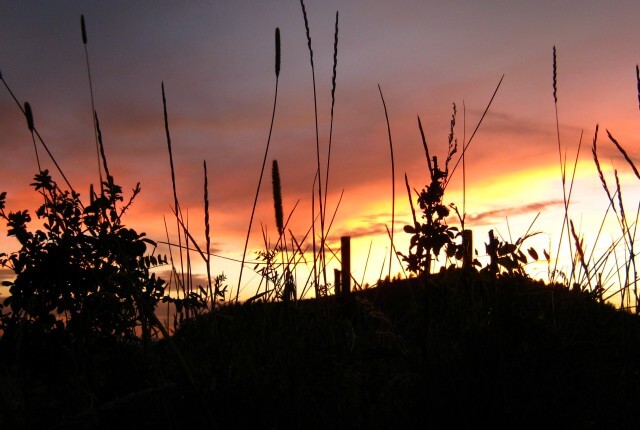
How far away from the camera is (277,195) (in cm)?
304

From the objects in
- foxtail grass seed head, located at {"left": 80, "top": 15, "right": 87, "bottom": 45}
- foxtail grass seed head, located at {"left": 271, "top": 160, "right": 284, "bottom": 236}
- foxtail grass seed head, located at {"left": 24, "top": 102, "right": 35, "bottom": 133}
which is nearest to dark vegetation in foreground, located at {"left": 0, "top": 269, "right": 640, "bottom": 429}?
foxtail grass seed head, located at {"left": 271, "top": 160, "right": 284, "bottom": 236}

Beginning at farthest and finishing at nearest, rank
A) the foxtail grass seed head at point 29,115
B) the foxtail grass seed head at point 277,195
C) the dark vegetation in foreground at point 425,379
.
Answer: the foxtail grass seed head at point 277,195 → the foxtail grass seed head at point 29,115 → the dark vegetation in foreground at point 425,379

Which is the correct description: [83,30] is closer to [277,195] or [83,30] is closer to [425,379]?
[277,195]

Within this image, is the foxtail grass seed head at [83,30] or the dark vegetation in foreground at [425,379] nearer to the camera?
the dark vegetation in foreground at [425,379]

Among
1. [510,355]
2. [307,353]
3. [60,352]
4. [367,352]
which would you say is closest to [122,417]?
[307,353]

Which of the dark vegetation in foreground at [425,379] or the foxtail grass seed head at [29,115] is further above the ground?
the foxtail grass seed head at [29,115]

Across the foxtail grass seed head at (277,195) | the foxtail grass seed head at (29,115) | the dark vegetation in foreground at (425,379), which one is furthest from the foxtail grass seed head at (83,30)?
the dark vegetation in foreground at (425,379)

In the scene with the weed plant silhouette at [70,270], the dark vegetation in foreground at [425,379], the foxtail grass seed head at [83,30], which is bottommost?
the dark vegetation in foreground at [425,379]

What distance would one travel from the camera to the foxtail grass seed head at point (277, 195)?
299cm

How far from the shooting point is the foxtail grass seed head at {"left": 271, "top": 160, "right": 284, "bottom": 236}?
9.82 feet

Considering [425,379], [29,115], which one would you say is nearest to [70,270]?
[29,115]

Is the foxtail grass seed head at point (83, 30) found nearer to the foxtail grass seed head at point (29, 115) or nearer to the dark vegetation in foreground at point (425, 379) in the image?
the foxtail grass seed head at point (29, 115)

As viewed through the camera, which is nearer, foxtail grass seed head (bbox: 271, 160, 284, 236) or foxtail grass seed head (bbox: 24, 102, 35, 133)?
foxtail grass seed head (bbox: 24, 102, 35, 133)

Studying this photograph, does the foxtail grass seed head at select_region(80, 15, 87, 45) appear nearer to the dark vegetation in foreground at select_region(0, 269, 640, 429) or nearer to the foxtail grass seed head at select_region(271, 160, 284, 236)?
the foxtail grass seed head at select_region(271, 160, 284, 236)
